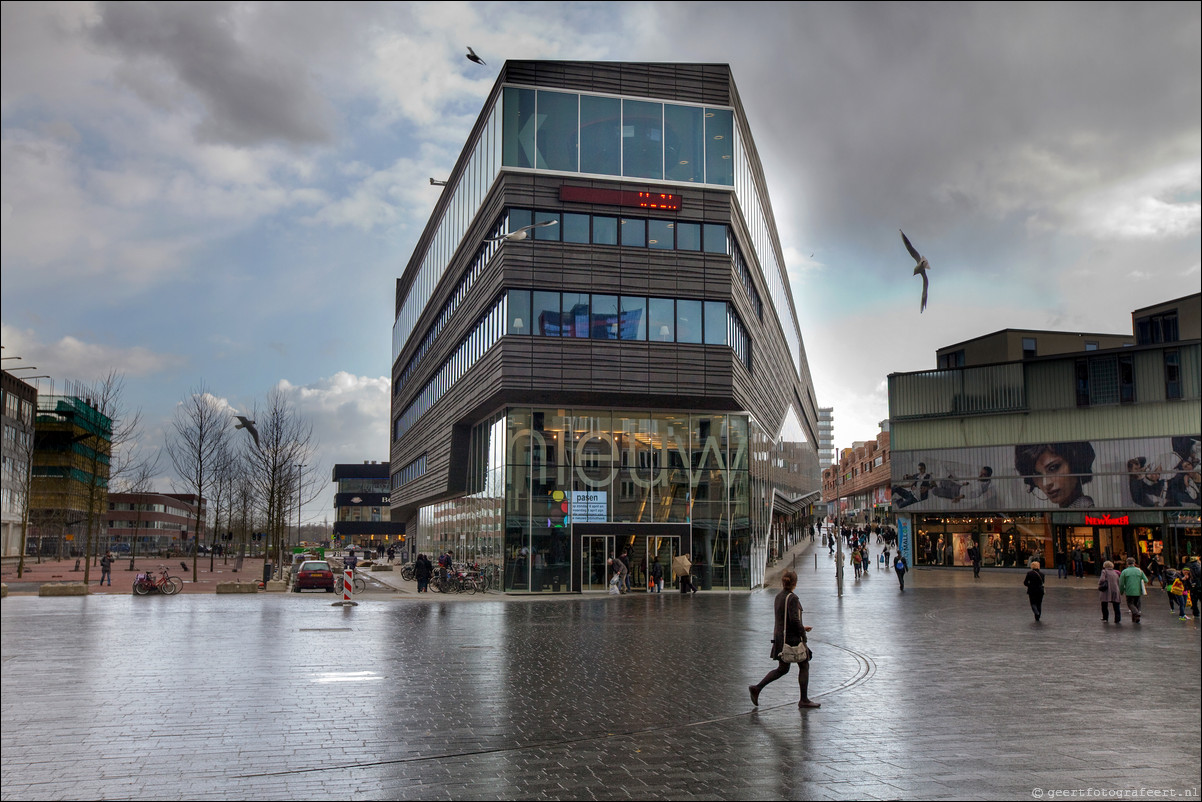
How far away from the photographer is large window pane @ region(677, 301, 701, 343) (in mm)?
38481

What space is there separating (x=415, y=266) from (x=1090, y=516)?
1896 inches

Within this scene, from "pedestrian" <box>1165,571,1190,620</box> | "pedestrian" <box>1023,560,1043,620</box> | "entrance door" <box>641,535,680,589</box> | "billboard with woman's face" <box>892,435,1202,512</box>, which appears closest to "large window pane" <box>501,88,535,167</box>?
"entrance door" <box>641,535,680,589</box>

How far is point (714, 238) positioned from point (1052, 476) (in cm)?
2631

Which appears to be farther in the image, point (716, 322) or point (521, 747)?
point (716, 322)

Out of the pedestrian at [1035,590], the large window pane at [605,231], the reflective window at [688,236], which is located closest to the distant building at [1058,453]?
the reflective window at [688,236]

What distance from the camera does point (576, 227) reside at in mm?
38094

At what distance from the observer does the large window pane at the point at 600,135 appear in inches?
1516

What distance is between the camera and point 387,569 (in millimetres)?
64438

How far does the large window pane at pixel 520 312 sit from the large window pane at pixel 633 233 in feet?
15.9

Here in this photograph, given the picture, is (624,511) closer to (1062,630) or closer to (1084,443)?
(1062,630)

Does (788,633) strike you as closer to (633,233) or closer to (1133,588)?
(1133,588)

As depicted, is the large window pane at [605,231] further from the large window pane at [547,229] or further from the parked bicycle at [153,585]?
the parked bicycle at [153,585]

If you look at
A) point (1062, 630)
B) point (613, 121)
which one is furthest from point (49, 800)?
point (613, 121)

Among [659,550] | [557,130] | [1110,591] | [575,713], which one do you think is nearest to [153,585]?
[659,550]
